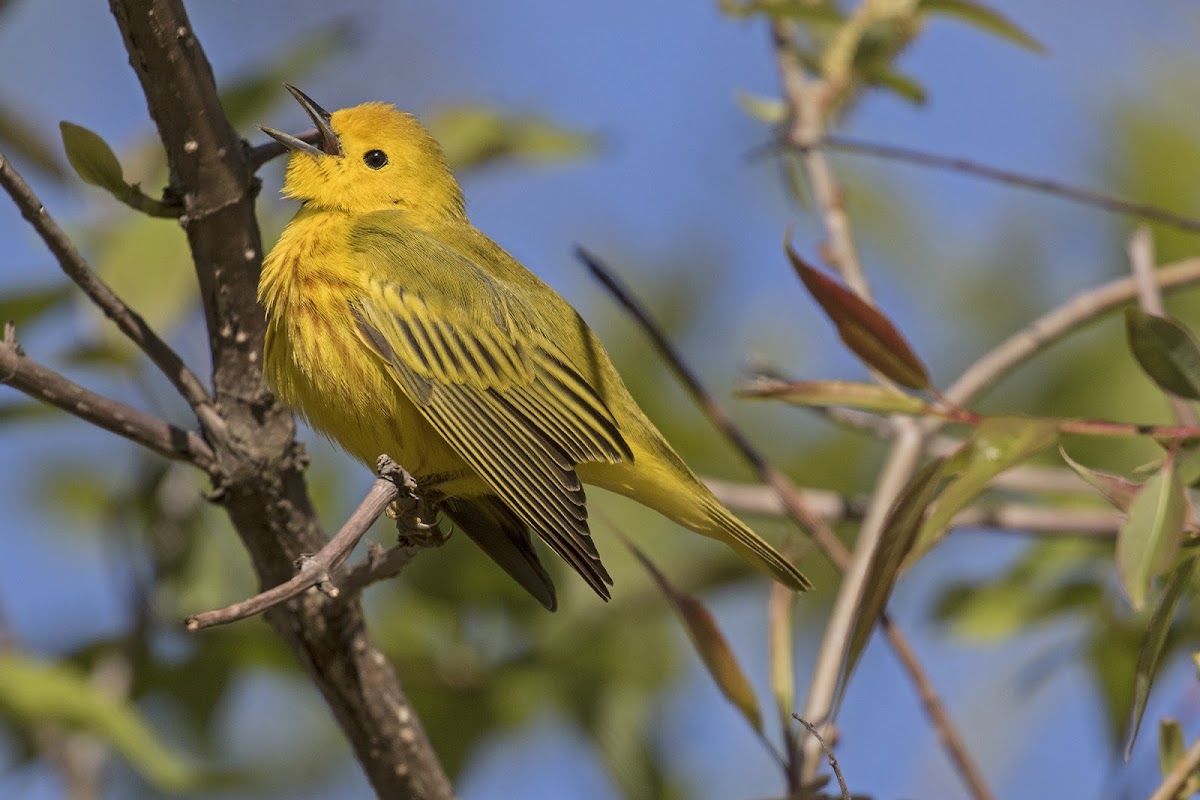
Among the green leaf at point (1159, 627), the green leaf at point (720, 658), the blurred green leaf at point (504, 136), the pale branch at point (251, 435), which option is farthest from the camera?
the blurred green leaf at point (504, 136)

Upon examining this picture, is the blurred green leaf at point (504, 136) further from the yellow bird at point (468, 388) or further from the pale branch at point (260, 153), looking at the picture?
the pale branch at point (260, 153)

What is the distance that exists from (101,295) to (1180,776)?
193cm

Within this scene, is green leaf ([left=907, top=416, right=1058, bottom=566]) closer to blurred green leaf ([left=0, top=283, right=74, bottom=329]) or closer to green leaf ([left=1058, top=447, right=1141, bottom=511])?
green leaf ([left=1058, top=447, right=1141, bottom=511])

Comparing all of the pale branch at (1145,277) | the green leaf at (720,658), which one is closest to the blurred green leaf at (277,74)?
the green leaf at (720,658)

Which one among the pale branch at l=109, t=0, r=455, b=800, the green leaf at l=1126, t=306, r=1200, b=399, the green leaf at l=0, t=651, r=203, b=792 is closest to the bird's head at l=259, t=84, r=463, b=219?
the pale branch at l=109, t=0, r=455, b=800

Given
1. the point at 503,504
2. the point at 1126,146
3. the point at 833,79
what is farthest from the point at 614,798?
the point at 1126,146

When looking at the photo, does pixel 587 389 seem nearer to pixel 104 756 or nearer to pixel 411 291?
pixel 411 291

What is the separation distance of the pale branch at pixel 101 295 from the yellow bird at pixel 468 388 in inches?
14.8

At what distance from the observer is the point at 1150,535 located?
1.90 m

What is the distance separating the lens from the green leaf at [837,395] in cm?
243

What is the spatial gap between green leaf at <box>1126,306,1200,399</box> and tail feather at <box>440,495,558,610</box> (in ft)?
4.31

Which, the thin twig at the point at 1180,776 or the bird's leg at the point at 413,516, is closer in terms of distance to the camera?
the thin twig at the point at 1180,776

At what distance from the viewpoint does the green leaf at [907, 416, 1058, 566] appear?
2156mm

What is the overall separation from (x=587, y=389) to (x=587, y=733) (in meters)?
0.83
